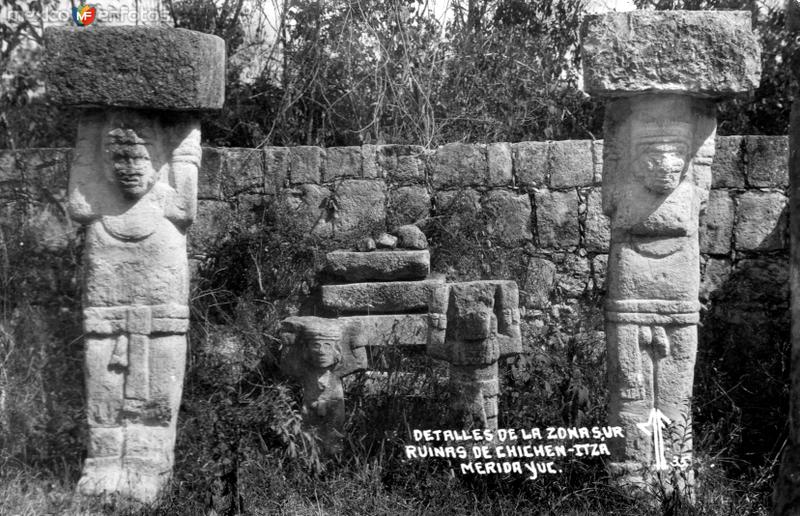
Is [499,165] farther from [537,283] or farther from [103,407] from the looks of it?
[103,407]

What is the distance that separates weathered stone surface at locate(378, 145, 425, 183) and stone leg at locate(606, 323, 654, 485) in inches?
103

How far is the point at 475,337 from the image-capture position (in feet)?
16.3

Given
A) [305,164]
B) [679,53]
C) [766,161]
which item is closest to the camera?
[679,53]

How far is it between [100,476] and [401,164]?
3.28 metres

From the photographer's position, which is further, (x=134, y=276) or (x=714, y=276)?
(x=714, y=276)

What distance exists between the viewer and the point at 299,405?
5.43 meters

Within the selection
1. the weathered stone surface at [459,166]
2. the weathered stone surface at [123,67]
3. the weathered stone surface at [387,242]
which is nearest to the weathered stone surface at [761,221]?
the weathered stone surface at [459,166]

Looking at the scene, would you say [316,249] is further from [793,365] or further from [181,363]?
[793,365]

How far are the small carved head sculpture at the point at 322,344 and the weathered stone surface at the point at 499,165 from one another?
2.43 meters

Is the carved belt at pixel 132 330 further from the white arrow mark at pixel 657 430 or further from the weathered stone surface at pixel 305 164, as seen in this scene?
the white arrow mark at pixel 657 430

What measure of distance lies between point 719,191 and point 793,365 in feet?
14.8

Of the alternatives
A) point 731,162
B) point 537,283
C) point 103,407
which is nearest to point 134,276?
point 103,407

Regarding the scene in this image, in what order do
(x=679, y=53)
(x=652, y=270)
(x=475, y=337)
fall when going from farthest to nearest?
(x=475, y=337) → (x=652, y=270) → (x=679, y=53)

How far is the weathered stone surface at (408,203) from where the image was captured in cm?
708
